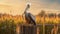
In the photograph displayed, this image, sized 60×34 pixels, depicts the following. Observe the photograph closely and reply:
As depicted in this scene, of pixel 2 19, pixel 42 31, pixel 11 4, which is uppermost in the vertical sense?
pixel 11 4

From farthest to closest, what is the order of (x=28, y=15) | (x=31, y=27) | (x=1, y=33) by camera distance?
(x=1, y=33) < (x=28, y=15) < (x=31, y=27)

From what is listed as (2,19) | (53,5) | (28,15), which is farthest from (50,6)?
(28,15)

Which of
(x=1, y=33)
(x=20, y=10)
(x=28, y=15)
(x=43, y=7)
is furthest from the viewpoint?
(x=43, y=7)

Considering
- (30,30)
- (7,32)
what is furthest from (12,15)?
(30,30)

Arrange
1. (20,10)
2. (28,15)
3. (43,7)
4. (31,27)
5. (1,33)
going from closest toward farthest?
(31,27)
(28,15)
(1,33)
(20,10)
(43,7)

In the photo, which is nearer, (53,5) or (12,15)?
(12,15)

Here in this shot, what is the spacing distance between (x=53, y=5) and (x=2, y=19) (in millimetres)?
1844

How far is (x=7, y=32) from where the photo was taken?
18.1 feet

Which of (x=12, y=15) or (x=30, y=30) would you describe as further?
(x=12, y=15)

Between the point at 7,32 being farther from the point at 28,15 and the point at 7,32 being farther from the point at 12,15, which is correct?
the point at 28,15

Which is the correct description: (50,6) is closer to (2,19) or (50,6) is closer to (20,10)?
(20,10)

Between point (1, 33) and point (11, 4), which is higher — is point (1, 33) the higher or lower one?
A: the lower one

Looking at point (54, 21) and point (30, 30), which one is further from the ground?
point (30, 30)

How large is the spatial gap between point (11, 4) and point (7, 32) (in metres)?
0.94
